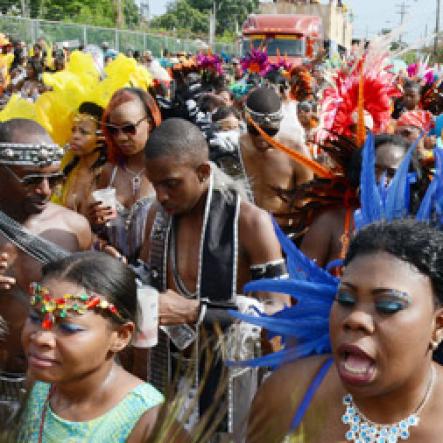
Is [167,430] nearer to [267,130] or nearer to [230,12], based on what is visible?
A: [267,130]

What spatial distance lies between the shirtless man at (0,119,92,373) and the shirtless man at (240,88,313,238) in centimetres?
241

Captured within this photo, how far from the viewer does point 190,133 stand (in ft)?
11.7

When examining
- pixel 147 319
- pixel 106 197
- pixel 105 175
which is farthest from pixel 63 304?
pixel 105 175

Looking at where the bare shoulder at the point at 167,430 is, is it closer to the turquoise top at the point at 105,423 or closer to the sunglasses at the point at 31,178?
the turquoise top at the point at 105,423

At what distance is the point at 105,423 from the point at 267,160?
393 centimetres

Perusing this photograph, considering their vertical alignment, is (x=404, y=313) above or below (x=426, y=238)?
below

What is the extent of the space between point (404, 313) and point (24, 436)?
873 mm

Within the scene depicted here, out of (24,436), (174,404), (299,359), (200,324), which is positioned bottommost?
(200,324)

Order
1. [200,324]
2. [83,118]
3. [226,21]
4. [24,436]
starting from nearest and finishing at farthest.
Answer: [24,436] < [200,324] < [83,118] < [226,21]

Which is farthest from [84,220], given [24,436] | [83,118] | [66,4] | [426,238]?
[66,4]

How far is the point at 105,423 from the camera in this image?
7.70 feet

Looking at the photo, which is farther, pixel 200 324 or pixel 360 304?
pixel 200 324

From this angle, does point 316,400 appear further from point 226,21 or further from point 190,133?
point 226,21

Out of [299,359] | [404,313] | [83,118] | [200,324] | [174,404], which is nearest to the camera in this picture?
[174,404]
